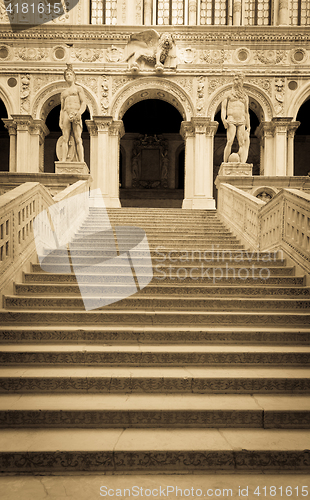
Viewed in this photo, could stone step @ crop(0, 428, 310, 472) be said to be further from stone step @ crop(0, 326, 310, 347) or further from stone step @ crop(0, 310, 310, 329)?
stone step @ crop(0, 310, 310, 329)

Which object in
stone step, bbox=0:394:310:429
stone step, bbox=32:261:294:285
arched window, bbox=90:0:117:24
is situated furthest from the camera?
arched window, bbox=90:0:117:24

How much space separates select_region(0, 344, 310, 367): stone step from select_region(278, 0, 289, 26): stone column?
16860 millimetres

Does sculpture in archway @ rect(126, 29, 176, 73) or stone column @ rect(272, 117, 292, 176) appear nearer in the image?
sculpture in archway @ rect(126, 29, 176, 73)

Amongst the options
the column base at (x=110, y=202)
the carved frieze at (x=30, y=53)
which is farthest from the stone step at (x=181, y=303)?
the carved frieze at (x=30, y=53)

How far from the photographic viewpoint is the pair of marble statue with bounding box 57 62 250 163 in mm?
12062

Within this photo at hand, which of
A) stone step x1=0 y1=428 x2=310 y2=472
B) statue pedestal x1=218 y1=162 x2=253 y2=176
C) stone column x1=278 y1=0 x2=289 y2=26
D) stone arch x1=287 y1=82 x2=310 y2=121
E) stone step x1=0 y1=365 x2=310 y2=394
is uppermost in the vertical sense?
stone column x1=278 y1=0 x2=289 y2=26

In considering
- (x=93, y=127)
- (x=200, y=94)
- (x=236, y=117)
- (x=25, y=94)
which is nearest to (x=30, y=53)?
(x=25, y=94)

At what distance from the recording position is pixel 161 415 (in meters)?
3.81

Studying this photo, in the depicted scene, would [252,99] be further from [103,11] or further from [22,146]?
[22,146]

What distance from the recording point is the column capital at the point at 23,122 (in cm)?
1672

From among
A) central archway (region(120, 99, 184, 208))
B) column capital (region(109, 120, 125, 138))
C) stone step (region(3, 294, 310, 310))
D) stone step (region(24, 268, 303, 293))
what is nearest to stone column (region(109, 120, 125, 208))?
column capital (region(109, 120, 125, 138))

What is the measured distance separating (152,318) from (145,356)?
2.34 ft

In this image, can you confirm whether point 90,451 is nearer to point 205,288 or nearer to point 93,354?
point 93,354

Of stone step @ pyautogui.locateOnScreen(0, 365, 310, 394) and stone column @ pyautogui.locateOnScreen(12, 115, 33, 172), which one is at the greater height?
stone column @ pyautogui.locateOnScreen(12, 115, 33, 172)
